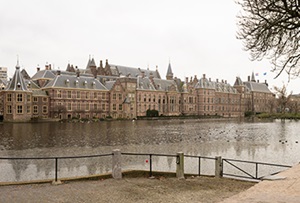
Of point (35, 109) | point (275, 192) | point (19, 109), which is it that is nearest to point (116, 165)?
point (275, 192)

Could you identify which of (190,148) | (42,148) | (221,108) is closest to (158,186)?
(190,148)

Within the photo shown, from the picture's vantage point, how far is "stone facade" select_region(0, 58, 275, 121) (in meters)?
61.5

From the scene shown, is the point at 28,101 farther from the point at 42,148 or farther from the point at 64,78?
the point at 42,148

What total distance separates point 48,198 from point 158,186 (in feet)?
12.4

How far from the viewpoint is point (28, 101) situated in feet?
202

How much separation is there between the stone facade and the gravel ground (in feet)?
178

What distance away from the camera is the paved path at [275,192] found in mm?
8184

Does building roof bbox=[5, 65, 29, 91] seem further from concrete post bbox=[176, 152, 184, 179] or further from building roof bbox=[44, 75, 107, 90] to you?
concrete post bbox=[176, 152, 184, 179]

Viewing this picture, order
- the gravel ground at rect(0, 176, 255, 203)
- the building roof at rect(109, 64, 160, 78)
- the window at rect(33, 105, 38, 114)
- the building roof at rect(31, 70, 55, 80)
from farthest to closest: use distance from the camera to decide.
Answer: the building roof at rect(109, 64, 160, 78) → the building roof at rect(31, 70, 55, 80) → the window at rect(33, 105, 38, 114) → the gravel ground at rect(0, 176, 255, 203)

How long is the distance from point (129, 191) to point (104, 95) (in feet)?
220

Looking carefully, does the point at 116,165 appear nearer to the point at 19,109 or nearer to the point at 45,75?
the point at 19,109

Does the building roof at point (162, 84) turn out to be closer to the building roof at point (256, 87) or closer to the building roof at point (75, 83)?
the building roof at point (75, 83)

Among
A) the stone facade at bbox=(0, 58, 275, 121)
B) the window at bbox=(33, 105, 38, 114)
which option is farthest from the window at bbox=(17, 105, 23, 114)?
the window at bbox=(33, 105, 38, 114)

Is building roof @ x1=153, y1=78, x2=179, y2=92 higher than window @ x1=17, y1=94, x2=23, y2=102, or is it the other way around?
building roof @ x1=153, y1=78, x2=179, y2=92
